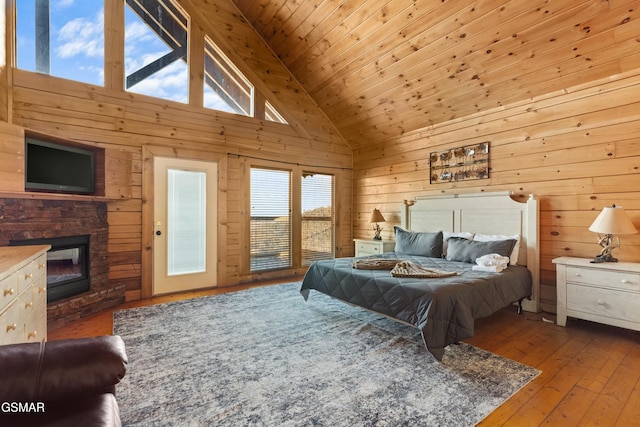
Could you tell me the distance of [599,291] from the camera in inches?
108

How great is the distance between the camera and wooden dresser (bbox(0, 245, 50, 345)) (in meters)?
1.52

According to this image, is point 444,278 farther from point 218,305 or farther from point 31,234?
point 31,234

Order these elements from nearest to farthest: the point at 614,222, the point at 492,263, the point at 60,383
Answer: the point at 60,383 < the point at 614,222 < the point at 492,263

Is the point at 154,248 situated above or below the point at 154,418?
above

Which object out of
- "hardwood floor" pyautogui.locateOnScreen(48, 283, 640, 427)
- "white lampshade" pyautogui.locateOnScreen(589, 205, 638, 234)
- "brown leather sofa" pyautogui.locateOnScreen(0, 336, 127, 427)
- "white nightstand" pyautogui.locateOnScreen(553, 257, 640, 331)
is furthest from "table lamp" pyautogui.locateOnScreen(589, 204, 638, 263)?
"brown leather sofa" pyautogui.locateOnScreen(0, 336, 127, 427)

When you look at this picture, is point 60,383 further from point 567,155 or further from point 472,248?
point 567,155

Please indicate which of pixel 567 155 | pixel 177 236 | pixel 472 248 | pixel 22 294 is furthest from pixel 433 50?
pixel 22 294

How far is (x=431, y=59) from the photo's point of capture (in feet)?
12.1

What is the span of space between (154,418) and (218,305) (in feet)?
6.56

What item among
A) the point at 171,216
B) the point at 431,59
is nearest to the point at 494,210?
the point at 431,59

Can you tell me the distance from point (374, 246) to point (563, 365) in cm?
309

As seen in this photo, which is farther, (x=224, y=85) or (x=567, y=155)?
(x=224, y=85)

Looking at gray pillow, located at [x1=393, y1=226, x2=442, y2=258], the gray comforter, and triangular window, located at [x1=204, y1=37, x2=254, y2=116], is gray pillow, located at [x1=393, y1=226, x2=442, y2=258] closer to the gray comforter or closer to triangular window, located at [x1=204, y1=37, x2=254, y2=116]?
the gray comforter

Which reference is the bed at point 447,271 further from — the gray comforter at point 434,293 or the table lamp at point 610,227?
the table lamp at point 610,227
